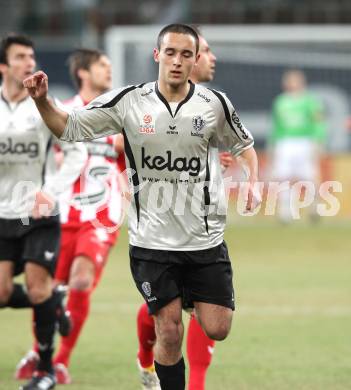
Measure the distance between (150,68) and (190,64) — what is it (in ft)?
34.2

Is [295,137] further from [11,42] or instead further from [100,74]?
[11,42]

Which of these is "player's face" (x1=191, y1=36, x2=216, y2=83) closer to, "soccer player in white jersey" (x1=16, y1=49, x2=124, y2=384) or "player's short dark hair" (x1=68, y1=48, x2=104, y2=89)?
"soccer player in white jersey" (x1=16, y1=49, x2=124, y2=384)

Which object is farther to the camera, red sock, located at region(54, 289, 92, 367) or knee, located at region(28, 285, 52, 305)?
red sock, located at region(54, 289, 92, 367)

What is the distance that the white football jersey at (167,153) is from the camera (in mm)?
5695

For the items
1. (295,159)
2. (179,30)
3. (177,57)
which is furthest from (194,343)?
(295,159)

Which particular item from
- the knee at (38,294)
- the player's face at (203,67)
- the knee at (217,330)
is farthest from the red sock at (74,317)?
the knee at (217,330)

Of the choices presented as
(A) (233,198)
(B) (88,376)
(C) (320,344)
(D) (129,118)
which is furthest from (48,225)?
(A) (233,198)

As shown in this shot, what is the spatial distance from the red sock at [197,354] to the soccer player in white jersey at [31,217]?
1.07 metres

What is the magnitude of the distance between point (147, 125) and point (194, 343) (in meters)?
1.41

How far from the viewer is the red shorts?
772 centimetres

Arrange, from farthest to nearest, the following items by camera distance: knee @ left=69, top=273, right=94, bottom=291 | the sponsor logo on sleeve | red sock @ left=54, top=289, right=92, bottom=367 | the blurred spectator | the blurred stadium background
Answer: the blurred spectator, the blurred stadium background, knee @ left=69, top=273, right=94, bottom=291, red sock @ left=54, top=289, right=92, bottom=367, the sponsor logo on sleeve

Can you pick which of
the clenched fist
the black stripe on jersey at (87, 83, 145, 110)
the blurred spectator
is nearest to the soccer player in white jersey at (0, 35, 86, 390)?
the black stripe on jersey at (87, 83, 145, 110)

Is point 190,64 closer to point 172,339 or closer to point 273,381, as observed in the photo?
point 172,339

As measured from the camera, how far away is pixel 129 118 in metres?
5.74
